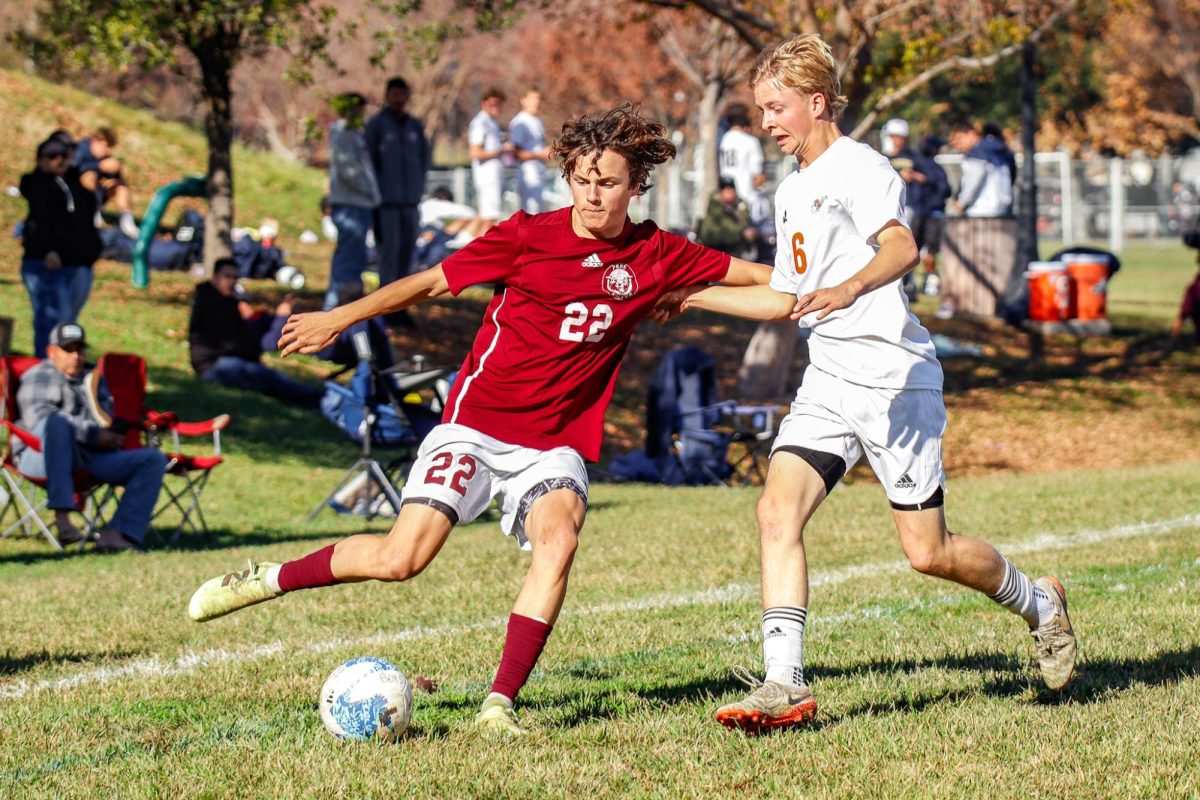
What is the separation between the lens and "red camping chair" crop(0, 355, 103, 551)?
434 inches

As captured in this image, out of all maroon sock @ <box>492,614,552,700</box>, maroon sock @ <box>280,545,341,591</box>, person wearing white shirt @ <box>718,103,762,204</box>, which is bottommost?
maroon sock @ <box>492,614,552,700</box>

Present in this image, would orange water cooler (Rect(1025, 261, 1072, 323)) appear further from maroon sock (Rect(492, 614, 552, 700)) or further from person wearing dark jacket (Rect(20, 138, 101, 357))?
maroon sock (Rect(492, 614, 552, 700))

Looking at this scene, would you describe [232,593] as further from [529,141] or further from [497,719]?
[529,141]

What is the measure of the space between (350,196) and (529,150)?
3.63m

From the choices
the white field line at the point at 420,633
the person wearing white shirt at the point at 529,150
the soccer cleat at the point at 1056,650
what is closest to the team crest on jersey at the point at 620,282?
the soccer cleat at the point at 1056,650

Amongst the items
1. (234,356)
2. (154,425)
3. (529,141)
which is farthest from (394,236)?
(154,425)

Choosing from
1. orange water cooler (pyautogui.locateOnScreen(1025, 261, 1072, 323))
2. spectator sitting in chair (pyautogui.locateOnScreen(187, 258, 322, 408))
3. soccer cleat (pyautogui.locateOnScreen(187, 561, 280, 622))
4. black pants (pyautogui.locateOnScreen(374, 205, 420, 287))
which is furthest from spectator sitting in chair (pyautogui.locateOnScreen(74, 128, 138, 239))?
soccer cleat (pyautogui.locateOnScreen(187, 561, 280, 622))

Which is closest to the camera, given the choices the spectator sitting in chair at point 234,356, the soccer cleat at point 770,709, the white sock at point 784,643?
the soccer cleat at point 770,709

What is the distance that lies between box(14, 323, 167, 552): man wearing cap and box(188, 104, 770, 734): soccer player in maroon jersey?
580 centimetres

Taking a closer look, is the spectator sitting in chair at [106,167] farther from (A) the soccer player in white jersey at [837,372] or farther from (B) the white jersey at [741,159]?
(A) the soccer player in white jersey at [837,372]

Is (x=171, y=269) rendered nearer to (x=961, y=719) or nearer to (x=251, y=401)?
(x=251, y=401)

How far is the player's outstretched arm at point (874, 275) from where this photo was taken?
15.8 ft

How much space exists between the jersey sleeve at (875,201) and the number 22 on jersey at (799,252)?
0.73 ft

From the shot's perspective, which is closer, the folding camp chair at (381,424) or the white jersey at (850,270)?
the white jersey at (850,270)
